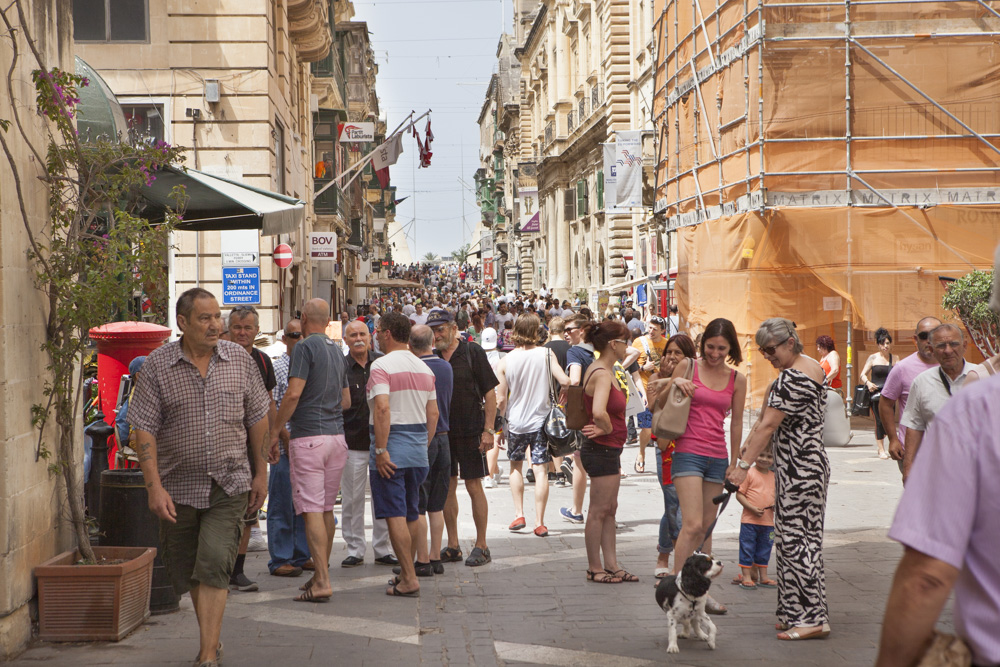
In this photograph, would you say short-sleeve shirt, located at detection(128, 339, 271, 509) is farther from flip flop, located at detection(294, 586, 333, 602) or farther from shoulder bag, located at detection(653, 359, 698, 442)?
shoulder bag, located at detection(653, 359, 698, 442)

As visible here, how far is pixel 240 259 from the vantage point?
684 inches

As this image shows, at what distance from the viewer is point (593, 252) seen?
4475 centimetres

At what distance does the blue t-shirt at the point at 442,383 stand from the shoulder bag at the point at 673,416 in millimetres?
1839

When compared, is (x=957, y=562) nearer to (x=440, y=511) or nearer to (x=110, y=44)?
(x=440, y=511)

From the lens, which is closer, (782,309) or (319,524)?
(319,524)

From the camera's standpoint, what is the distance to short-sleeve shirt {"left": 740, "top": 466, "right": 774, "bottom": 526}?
24.1 ft

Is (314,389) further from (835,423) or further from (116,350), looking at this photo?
(835,423)

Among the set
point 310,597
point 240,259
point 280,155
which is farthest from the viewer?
point 280,155

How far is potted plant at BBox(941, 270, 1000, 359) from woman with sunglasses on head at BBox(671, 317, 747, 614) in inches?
350

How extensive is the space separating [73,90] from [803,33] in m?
13.5

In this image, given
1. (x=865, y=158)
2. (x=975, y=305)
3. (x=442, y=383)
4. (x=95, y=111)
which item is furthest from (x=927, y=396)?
(x=865, y=158)

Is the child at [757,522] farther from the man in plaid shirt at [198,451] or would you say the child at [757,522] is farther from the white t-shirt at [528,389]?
the man in plaid shirt at [198,451]

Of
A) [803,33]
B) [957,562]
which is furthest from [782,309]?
[957,562]

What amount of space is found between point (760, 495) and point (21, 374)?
4633 millimetres
